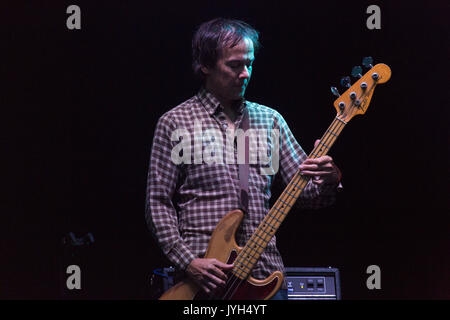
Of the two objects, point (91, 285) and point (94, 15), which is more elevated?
point (94, 15)

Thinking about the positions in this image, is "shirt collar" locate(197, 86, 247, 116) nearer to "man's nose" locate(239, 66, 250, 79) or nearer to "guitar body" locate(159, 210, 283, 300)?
"man's nose" locate(239, 66, 250, 79)

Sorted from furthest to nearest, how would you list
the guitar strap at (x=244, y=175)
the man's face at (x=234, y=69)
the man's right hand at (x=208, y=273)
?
1. the man's face at (x=234, y=69)
2. the guitar strap at (x=244, y=175)
3. the man's right hand at (x=208, y=273)

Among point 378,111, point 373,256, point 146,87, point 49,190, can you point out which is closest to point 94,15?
point 146,87

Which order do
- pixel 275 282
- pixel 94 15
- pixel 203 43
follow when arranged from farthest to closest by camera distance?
pixel 94 15, pixel 203 43, pixel 275 282

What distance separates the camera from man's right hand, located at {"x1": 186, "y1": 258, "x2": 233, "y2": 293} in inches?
79.4

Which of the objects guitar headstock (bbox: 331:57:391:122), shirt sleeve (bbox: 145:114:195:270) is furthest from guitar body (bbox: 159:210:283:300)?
guitar headstock (bbox: 331:57:391:122)

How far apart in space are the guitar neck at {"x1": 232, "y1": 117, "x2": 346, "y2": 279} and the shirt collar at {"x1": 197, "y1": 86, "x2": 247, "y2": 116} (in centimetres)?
39

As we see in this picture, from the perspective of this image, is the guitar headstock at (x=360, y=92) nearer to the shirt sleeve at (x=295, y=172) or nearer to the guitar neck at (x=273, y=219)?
the guitar neck at (x=273, y=219)

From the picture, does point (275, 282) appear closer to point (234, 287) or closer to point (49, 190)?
point (234, 287)

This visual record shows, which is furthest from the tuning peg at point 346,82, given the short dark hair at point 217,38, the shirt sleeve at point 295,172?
the short dark hair at point 217,38

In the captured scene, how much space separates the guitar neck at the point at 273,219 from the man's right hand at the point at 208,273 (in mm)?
54

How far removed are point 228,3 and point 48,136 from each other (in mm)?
1303

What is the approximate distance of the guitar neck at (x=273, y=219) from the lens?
204 centimetres

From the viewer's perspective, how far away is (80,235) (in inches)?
125
